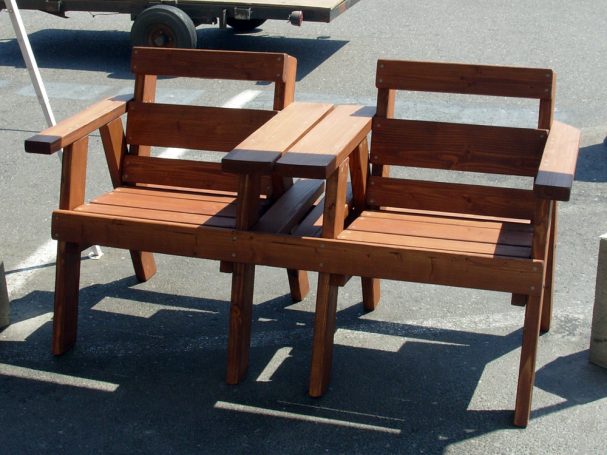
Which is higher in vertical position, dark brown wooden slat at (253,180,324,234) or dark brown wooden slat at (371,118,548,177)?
dark brown wooden slat at (371,118,548,177)

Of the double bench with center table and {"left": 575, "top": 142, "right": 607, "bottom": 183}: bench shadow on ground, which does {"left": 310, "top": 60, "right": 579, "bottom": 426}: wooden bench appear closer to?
the double bench with center table

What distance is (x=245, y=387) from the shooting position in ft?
12.9

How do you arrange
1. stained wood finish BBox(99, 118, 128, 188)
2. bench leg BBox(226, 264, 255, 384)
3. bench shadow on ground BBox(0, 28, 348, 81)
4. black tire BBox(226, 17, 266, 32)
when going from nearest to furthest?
bench leg BBox(226, 264, 255, 384), stained wood finish BBox(99, 118, 128, 188), bench shadow on ground BBox(0, 28, 348, 81), black tire BBox(226, 17, 266, 32)

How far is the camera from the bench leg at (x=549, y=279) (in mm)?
4078

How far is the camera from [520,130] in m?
4.09

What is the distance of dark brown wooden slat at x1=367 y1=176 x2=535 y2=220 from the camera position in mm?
4105

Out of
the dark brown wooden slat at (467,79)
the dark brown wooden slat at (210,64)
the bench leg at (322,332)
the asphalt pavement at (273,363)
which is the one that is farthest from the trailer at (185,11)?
the bench leg at (322,332)

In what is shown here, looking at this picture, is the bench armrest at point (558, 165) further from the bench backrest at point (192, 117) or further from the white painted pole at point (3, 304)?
the white painted pole at point (3, 304)

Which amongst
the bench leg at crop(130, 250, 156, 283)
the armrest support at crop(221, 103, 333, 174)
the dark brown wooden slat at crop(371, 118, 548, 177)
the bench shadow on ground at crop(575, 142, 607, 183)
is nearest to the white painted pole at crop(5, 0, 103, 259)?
the bench leg at crop(130, 250, 156, 283)

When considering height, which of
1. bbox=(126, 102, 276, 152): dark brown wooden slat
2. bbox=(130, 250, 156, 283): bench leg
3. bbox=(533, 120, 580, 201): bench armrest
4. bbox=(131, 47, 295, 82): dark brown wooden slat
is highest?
bbox=(131, 47, 295, 82): dark brown wooden slat

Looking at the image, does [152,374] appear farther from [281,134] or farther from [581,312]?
[581,312]

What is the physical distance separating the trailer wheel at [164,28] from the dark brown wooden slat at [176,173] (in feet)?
16.9

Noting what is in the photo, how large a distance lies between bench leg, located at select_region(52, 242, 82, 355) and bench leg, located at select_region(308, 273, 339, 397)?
1.06m

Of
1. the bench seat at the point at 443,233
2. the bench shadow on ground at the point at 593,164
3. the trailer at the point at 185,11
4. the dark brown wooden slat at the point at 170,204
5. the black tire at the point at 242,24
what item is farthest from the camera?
the black tire at the point at 242,24
